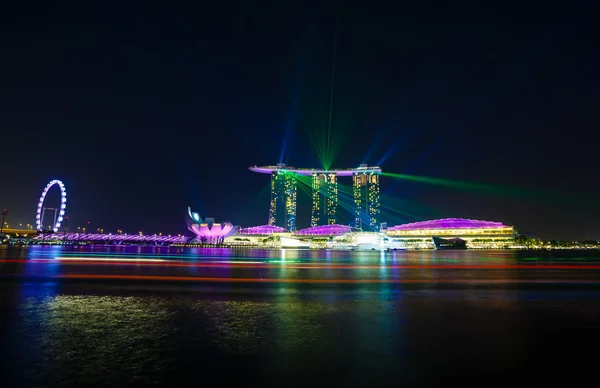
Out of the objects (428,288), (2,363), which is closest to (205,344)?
(2,363)

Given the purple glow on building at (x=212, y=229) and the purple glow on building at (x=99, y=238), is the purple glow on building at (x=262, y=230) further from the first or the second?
the purple glow on building at (x=99, y=238)

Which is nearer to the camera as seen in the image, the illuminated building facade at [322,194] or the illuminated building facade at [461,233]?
the illuminated building facade at [461,233]

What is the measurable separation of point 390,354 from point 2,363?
5.39m

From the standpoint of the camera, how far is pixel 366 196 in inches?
7603

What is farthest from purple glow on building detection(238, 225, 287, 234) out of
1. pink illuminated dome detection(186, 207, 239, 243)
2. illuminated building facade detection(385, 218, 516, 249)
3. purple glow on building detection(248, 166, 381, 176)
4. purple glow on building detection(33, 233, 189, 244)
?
illuminated building facade detection(385, 218, 516, 249)

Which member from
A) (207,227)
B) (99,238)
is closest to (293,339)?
(207,227)

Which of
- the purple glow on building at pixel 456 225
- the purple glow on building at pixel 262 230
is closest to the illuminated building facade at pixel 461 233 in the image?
the purple glow on building at pixel 456 225

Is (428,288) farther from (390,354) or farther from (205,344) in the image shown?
(205,344)

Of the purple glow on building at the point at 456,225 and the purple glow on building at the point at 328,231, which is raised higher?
the purple glow on building at the point at 456,225

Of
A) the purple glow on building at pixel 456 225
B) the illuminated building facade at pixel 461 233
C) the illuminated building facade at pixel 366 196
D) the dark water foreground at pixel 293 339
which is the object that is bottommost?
the dark water foreground at pixel 293 339

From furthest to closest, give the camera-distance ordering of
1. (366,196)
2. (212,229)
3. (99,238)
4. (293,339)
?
1. (366,196)
2. (99,238)
3. (212,229)
4. (293,339)

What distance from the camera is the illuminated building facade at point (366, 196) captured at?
190 m

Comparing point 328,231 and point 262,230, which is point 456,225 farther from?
point 262,230

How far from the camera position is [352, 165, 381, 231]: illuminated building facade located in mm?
190125
